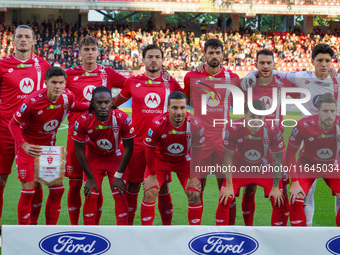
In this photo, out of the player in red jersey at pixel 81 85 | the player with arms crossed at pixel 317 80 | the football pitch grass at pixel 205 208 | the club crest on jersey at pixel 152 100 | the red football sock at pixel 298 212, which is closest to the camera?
the red football sock at pixel 298 212

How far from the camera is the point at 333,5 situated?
32.3 m

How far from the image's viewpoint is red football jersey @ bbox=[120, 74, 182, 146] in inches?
224

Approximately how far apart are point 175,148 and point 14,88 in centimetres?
203

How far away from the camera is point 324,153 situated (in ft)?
16.7

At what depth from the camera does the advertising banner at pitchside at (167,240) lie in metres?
3.67

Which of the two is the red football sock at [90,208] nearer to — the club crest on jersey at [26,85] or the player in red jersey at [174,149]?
the player in red jersey at [174,149]

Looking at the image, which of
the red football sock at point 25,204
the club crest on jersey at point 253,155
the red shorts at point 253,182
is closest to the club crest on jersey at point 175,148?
the red shorts at point 253,182

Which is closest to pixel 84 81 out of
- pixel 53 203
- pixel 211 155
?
pixel 53 203

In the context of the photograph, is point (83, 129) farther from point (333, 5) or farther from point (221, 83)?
point (333, 5)

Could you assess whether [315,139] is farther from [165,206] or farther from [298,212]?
[165,206]

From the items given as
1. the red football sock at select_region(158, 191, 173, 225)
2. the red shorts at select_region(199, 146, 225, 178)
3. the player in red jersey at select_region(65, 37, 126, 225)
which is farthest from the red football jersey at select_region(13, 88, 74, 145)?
the red shorts at select_region(199, 146, 225, 178)

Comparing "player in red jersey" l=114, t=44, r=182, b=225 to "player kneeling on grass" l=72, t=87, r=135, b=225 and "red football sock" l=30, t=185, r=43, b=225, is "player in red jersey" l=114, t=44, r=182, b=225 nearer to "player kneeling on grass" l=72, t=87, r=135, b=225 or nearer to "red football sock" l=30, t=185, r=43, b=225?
"player kneeling on grass" l=72, t=87, r=135, b=225

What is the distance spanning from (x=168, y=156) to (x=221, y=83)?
1122 millimetres

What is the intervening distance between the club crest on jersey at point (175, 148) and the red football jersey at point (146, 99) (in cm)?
52
